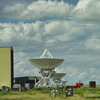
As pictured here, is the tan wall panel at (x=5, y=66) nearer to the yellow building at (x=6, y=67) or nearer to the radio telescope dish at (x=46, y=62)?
the yellow building at (x=6, y=67)

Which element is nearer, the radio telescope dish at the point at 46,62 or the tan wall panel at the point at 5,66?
the radio telescope dish at the point at 46,62

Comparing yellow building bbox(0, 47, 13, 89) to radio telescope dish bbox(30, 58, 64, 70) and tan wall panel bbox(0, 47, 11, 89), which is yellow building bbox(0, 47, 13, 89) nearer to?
tan wall panel bbox(0, 47, 11, 89)

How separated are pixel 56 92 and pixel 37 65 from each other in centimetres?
6417

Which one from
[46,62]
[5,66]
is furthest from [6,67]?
[46,62]

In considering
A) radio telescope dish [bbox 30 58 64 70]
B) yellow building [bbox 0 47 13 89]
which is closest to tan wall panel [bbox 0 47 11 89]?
yellow building [bbox 0 47 13 89]

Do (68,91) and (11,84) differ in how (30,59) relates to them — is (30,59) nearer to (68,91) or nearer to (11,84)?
(11,84)

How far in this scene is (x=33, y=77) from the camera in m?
188

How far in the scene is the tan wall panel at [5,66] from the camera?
531ft

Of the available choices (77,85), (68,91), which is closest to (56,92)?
(68,91)

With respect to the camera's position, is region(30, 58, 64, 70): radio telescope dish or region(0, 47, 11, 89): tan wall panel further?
region(0, 47, 11, 89): tan wall panel

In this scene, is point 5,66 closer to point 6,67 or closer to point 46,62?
point 6,67

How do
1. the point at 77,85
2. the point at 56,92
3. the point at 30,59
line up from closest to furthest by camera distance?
the point at 56,92
the point at 30,59
the point at 77,85

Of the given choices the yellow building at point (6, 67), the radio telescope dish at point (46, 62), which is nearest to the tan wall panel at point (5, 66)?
the yellow building at point (6, 67)

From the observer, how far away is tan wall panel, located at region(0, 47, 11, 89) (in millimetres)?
161750
